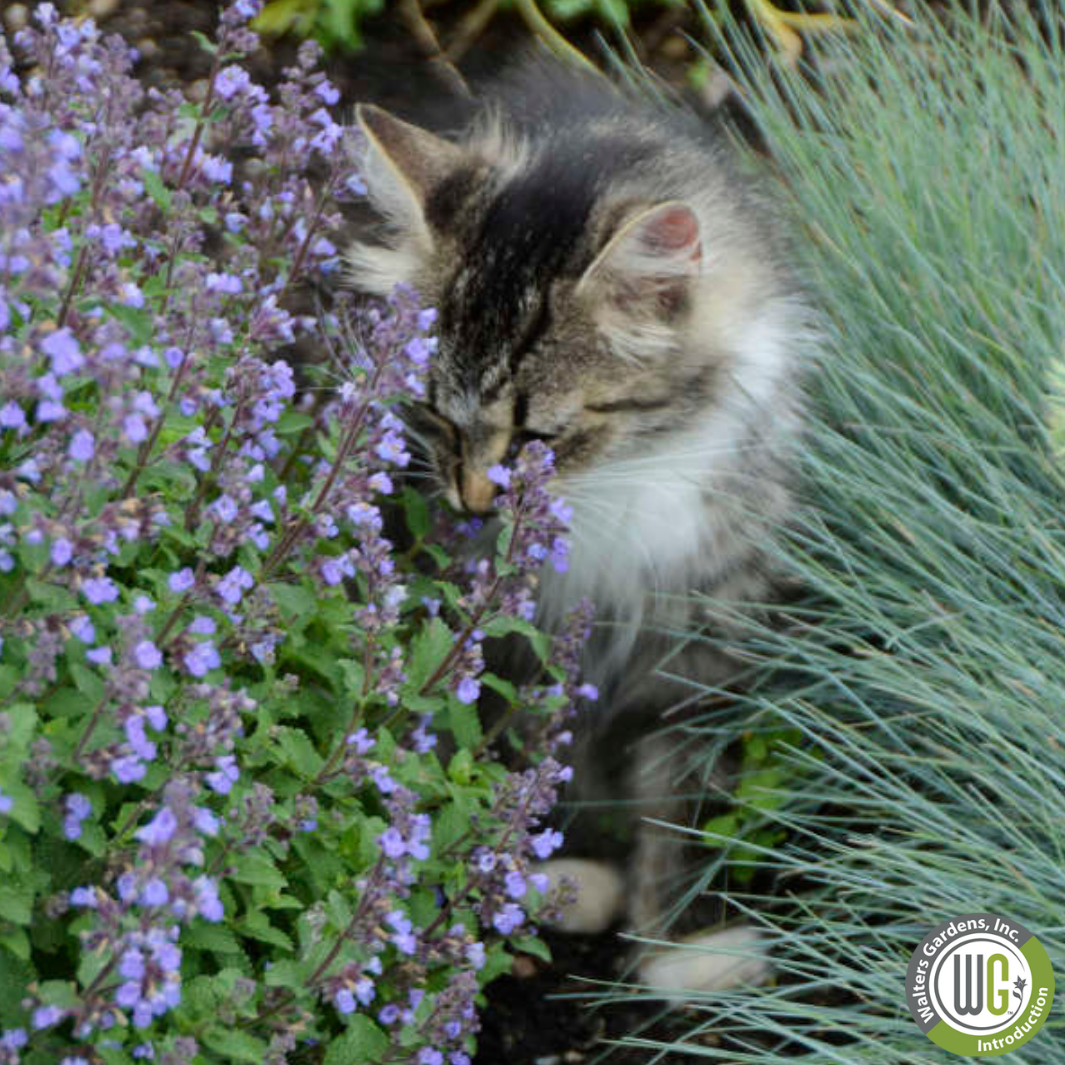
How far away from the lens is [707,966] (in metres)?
3.05

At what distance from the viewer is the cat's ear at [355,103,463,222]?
2.86 meters

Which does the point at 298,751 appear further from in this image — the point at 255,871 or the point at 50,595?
the point at 50,595

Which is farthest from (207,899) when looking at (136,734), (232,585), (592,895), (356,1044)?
(592,895)

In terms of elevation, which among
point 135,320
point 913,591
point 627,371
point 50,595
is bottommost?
point 913,591

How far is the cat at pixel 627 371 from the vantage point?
9.33 feet

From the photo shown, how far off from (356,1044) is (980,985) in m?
0.91

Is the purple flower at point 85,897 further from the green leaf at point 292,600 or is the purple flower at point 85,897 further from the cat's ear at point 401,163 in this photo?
the cat's ear at point 401,163

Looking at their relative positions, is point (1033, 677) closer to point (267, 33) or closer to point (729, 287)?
point (729, 287)

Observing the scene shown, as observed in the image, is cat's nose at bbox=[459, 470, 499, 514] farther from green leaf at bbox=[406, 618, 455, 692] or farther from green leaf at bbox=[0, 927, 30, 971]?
green leaf at bbox=[0, 927, 30, 971]

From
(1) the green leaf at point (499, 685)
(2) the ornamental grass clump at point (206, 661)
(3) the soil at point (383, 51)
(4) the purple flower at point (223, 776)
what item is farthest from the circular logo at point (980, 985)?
(3) the soil at point (383, 51)

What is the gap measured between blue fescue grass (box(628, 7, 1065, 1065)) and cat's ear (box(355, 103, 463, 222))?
32.8 inches

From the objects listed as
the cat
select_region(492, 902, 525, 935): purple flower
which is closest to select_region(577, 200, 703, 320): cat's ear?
the cat

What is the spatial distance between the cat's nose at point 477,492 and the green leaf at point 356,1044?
992mm

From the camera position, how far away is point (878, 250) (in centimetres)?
341
